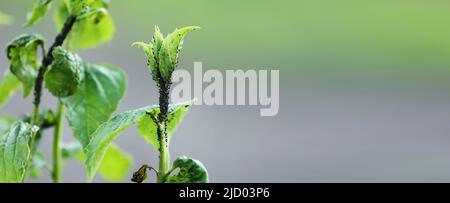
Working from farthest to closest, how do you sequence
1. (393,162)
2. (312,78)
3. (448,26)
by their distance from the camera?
(448,26)
(312,78)
(393,162)

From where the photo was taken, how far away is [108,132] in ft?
2.26

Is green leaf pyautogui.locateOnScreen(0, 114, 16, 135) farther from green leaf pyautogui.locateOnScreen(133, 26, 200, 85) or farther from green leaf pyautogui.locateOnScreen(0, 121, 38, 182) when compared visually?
green leaf pyautogui.locateOnScreen(133, 26, 200, 85)

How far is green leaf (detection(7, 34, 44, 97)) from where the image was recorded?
2.76 feet

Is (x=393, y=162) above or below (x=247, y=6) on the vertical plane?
below

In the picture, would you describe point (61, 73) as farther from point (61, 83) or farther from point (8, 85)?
point (8, 85)

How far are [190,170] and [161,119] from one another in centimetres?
5

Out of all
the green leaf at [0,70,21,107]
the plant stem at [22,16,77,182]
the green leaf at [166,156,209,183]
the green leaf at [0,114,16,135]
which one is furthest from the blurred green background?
the green leaf at [166,156,209,183]

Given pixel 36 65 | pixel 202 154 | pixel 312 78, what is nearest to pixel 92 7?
pixel 36 65

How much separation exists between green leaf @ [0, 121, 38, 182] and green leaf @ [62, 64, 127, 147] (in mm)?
59

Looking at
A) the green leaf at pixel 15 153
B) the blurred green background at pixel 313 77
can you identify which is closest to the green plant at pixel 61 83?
the green leaf at pixel 15 153

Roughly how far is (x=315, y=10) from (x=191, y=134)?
1.82m

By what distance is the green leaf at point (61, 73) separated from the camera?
789mm
